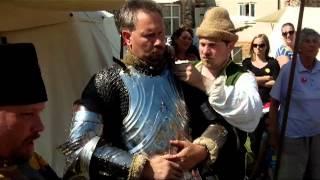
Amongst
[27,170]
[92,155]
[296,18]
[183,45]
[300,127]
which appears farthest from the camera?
[296,18]

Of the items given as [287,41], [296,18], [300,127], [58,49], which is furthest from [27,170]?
[296,18]

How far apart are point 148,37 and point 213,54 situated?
0.45 meters

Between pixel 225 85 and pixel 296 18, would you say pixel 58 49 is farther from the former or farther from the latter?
pixel 296 18

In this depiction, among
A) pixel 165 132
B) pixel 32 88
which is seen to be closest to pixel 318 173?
pixel 165 132

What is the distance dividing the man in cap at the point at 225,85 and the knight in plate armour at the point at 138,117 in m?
0.09

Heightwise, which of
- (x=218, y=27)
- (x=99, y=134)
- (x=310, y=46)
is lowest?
(x=310, y=46)

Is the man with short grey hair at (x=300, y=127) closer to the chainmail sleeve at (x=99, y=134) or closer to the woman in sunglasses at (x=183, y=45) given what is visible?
the woman in sunglasses at (x=183, y=45)

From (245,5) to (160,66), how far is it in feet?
77.4

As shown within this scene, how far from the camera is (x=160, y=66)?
2.68 meters

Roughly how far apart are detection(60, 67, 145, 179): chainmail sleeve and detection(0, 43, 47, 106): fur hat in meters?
0.61

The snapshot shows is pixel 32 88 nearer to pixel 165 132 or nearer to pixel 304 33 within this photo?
pixel 165 132

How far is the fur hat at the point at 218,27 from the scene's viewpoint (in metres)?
2.95

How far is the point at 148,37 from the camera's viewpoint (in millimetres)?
2598

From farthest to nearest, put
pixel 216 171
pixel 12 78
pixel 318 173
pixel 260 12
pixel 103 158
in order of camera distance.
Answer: pixel 260 12 → pixel 318 173 → pixel 216 171 → pixel 103 158 → pixel 12 78
